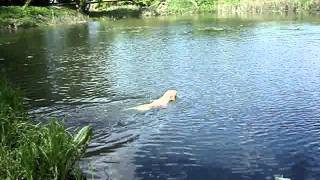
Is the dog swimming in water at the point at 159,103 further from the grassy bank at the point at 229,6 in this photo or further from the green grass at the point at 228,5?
the green grass at the point at 228,5

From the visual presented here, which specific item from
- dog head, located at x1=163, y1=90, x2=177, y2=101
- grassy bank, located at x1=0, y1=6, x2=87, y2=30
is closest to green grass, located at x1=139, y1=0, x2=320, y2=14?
grassy bank, located at x1=0, y1=6, x2=87, y2=30

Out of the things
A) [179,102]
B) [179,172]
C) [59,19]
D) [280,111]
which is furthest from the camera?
[59,19]

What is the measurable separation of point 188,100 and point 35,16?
127ft

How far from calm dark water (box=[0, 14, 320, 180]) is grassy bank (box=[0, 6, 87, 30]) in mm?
12453

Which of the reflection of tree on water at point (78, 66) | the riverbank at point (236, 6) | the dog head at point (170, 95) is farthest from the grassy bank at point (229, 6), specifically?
the dog head at point (170, 95)

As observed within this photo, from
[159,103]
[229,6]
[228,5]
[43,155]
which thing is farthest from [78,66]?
[228,5]

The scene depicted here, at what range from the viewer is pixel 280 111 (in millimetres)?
16125

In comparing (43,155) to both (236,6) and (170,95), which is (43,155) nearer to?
(170,95)

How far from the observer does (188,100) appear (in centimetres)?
1809

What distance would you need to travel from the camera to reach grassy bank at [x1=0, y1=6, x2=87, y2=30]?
4928 cm

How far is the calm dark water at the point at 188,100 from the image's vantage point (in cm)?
1190

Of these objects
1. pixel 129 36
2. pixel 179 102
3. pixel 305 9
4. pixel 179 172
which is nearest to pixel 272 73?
pixel 179 102

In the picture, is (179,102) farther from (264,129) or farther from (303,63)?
(303,63)

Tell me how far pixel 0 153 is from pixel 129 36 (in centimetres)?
3177
